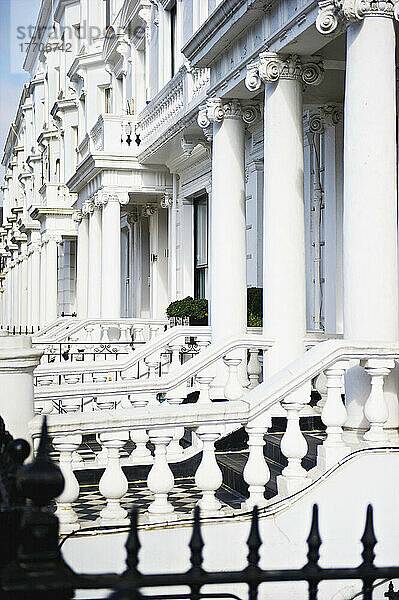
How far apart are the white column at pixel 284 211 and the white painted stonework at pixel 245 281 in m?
0.02

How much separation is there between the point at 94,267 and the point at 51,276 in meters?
11.0

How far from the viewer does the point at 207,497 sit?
5762 mm

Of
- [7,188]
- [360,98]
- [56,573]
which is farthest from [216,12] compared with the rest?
[7,188]

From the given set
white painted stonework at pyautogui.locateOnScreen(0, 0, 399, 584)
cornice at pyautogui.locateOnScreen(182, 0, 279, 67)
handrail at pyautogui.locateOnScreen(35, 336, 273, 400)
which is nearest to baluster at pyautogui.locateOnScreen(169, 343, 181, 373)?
white painted stonework at pyautogui.locateOnScreen(0, 0, 399, 584)

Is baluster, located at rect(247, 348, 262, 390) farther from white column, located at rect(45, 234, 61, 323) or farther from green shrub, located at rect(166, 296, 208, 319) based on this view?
white column, located at rect(45, 234, 61, 323)

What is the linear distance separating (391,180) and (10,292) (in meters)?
46.2

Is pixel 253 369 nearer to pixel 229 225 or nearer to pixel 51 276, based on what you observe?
pixel 229 225

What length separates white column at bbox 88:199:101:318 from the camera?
20141mm

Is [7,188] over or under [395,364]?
over

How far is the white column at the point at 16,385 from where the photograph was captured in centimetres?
559

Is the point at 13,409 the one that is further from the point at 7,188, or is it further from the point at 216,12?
the point at 7,188

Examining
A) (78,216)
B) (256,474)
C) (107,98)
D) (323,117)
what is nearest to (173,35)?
(78,216)

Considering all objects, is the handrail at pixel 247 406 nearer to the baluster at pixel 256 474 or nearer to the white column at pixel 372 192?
the baluster at pixel 256 474

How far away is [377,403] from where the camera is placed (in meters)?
6.12
